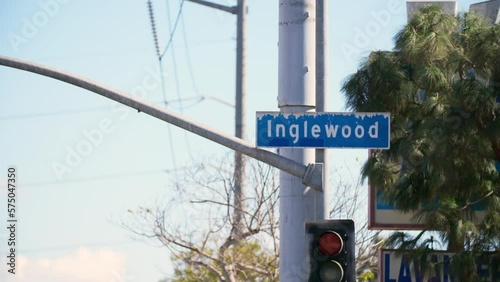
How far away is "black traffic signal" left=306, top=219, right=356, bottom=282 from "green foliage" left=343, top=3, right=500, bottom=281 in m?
7.17

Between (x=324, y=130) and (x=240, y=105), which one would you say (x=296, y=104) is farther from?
(x=240, y=105)

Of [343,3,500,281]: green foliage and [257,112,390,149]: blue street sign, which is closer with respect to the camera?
[257,112,390,149]: blue street sign

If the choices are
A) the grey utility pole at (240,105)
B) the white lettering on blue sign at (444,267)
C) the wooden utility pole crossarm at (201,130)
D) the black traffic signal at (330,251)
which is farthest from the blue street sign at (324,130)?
the grey utility pole at (240,105)

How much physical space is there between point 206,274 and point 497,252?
15.9m

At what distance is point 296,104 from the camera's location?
10711mm

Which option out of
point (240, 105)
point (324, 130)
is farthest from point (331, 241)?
point (240, 105)

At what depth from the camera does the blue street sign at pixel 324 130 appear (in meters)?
10.3

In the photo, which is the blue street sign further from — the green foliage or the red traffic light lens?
the green foliage

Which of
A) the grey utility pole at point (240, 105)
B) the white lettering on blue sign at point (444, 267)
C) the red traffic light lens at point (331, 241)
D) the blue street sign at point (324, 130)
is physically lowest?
the white lettering on blue sign at point (444, 267)

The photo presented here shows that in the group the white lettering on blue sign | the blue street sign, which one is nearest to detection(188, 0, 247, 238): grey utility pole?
the white lettering on blue sign

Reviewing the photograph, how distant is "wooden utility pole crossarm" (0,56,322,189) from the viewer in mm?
10297

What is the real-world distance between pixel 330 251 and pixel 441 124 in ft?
25.9

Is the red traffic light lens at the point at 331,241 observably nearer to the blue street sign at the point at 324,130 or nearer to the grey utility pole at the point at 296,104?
the grey utility pole at the point at 296,104

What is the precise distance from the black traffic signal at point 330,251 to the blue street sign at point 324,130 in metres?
0.90
